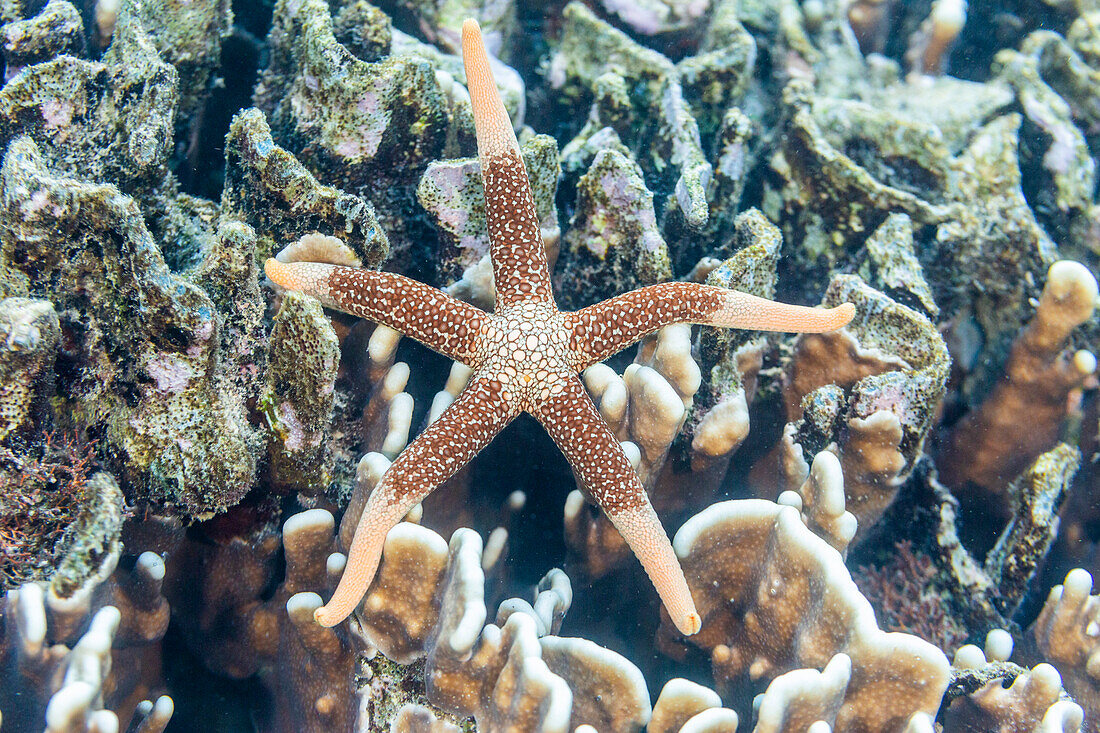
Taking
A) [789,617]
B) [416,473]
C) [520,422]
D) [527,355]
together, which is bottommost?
[520,422]

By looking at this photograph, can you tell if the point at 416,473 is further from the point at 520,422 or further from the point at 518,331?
the point at 520,422

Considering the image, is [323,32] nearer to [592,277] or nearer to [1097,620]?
[592,277]

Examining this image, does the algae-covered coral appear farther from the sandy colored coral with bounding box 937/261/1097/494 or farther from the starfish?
the starfish

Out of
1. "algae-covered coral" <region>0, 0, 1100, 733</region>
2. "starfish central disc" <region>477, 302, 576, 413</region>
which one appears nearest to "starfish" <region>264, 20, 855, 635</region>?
"starfish central disc" <region>477, 302, 576, 413</region>

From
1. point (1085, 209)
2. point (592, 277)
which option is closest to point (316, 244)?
point (592, 277)

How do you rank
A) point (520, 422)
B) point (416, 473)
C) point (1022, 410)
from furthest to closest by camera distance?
point (1022, 410), point (520, 422), point (416, 473)

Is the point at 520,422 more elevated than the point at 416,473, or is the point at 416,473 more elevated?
the point at 416,473

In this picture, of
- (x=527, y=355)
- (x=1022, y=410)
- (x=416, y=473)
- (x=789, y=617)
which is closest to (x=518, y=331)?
(x=527, y=355)
